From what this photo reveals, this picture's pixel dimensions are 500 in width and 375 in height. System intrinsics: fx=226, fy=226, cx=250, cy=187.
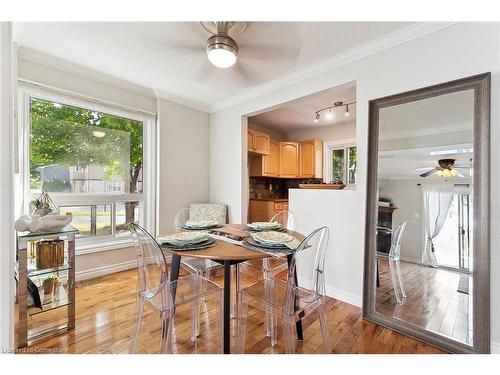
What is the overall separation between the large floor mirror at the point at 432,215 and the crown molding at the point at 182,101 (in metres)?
2.44

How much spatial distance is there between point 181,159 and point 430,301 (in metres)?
3.10

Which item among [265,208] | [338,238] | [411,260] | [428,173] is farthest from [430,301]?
[265,208]

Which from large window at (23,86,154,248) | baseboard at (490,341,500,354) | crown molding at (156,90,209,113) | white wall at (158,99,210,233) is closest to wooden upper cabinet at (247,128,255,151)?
white wall at (158,99,210,233)

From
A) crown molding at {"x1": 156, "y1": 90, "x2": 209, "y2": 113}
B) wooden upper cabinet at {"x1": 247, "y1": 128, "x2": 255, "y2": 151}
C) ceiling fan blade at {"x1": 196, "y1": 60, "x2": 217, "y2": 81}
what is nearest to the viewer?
ceiling fan blade at {"x1": 196, "y1": 60, "x2": 217, "y2": 81}

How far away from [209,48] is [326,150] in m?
3.50

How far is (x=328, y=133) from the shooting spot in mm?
4488

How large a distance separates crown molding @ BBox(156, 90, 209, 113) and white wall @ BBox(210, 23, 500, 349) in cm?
87

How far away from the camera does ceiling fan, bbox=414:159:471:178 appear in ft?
5.14

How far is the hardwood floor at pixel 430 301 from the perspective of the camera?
149 centimetres

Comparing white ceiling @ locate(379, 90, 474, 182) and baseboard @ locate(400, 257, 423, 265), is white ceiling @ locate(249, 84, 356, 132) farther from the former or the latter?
baseboard @ locate(400, 257, 423, 265)

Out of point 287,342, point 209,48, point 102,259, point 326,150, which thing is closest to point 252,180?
point 326,150
